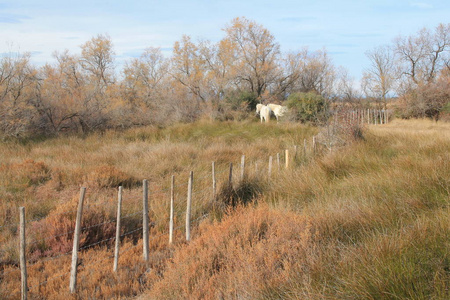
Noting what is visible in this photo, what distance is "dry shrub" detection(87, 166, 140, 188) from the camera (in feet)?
28.9

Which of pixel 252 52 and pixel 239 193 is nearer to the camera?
pixel 239 193

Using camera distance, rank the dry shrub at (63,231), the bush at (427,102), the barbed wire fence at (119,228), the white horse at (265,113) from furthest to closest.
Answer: the bush at (427,102)
the white horse at (265,113)
the dry shrub at (63,231)
the barbed wire fence at (119,228)

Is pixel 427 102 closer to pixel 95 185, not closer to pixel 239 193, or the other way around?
pixel 239 193

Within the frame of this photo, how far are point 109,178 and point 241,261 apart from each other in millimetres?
5922

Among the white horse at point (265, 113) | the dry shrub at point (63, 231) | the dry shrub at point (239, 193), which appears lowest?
the dry shrub at point (63, 231)

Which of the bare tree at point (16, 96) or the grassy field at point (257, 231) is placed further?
the bare tree at point (16, 96)

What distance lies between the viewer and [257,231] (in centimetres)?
494

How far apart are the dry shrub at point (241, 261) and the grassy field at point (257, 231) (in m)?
0.02

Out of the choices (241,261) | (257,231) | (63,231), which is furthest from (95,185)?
(241,261)

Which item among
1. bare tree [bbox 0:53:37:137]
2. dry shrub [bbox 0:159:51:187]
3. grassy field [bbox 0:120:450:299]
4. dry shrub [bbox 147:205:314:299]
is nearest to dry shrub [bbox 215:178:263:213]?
grassy field [bbox 0:120:450:299]

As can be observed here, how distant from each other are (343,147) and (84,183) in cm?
772

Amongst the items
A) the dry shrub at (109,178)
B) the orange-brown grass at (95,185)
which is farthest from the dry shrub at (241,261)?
the dry shrub at (109,178)

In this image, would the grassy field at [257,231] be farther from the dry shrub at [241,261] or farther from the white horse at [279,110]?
the white horse at [279,110]

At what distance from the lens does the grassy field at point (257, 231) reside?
3420 mm
